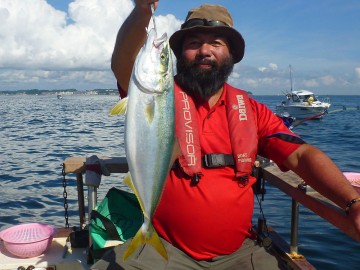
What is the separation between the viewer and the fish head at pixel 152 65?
2.38 m

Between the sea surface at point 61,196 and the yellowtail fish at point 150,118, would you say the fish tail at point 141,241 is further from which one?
the sea surface at point 61,196

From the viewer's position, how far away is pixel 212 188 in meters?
3.23

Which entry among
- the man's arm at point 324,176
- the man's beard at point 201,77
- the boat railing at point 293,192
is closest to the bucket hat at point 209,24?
the man's beard at point 201,77

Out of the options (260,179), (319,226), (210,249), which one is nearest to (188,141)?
(210,249)

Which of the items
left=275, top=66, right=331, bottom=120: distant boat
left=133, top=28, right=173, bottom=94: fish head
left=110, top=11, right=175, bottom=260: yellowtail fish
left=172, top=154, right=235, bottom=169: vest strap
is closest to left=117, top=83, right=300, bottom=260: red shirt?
left=172, top=154, right=235, bottom=169: vest strap

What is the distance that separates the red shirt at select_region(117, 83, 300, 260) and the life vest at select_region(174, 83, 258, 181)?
0.08 metres

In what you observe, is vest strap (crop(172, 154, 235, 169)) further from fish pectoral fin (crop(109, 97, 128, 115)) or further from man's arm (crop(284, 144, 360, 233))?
fish pectoral fin (crop(109, 97, 128, 115))

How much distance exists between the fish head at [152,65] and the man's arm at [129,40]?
0.41 metres

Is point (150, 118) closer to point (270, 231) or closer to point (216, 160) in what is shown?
point (216, 160)

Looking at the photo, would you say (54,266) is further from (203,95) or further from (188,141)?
(203,95)

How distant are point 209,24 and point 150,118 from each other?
1.43 metres

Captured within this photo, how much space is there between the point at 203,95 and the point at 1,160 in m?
13.7

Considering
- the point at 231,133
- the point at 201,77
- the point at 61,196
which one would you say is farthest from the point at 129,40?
the point at 61,196

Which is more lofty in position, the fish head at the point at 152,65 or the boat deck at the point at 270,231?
the fish head at the point at 152,65
